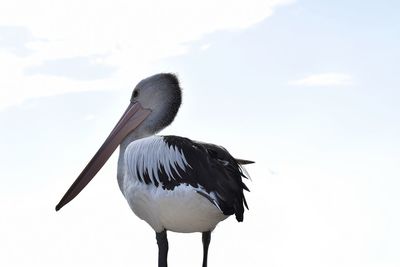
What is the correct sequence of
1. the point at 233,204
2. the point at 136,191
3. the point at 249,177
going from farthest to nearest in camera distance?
the point at 249,177 → the point at 136,191 → the point at 233,204

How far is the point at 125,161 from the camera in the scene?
38.9ft

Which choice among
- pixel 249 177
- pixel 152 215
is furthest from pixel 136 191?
pixel 249 177

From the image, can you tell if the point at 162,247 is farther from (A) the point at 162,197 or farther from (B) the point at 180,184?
(B) the point at 180,184

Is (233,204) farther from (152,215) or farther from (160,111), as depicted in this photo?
(160,111)

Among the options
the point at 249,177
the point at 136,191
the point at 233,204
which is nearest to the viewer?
the point at 233,204

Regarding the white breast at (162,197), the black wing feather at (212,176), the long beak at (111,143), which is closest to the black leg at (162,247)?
the white breast at (162,197)

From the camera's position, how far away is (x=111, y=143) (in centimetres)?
1313

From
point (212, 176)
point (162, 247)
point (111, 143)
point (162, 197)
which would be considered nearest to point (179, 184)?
point (162, 197)

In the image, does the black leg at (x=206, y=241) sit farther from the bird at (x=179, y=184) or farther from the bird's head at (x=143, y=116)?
the bird's head at (x=143, y=116)

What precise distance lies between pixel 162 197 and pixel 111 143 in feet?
7.57

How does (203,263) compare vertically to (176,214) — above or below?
below

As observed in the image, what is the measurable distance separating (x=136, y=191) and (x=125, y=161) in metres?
0.56

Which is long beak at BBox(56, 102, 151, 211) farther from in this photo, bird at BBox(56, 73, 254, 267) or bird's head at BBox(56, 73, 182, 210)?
bird at BBox(56, 73, 254, 267)

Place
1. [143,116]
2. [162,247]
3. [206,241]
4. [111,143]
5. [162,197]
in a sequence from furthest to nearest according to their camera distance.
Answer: [111,143]
[143,116]
[206,241]
[162,247]
[162,197]
